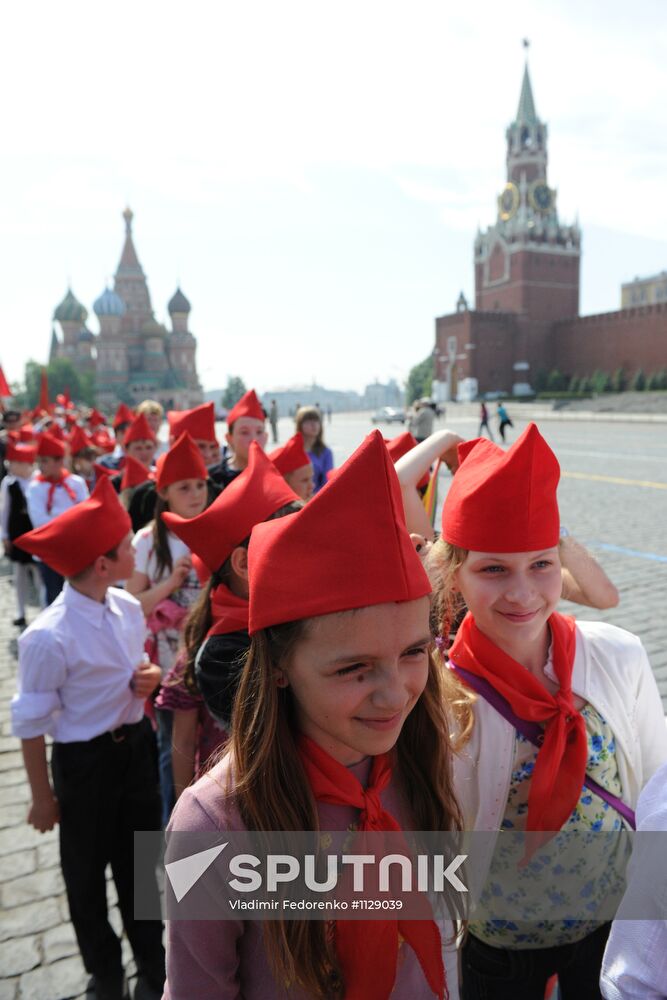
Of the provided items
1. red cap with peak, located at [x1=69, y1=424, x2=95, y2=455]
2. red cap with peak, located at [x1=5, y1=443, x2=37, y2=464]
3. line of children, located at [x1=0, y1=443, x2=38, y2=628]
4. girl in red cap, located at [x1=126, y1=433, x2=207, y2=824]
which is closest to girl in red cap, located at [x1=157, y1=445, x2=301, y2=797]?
girl in red cap, located at [x1=126, y1=433, x2=207, y2=824]

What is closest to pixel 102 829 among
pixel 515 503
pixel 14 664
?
pixel 515 503

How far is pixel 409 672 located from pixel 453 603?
2.72 ft

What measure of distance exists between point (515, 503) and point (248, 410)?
11.3ft

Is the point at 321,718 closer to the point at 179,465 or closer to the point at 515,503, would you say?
the point at 515,503

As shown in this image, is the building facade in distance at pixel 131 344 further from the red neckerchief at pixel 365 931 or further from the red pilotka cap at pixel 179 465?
the red neckerchief at pixel 365 931

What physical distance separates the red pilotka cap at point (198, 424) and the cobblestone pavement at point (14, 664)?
87.0 inches

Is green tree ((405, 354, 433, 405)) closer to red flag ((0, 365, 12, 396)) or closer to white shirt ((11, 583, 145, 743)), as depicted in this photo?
red flag ((0, 365, 12, 396))

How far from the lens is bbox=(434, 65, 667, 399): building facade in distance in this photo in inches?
2222

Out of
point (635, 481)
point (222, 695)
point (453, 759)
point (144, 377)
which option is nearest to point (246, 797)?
point (453, 759)

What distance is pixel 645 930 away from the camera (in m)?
0.96

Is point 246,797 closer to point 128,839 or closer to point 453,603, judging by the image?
point 453,603

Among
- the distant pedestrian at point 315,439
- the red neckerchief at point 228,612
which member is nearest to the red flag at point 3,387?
the distant pedestrian at point 315,439

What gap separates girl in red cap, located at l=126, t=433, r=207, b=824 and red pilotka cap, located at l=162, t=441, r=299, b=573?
885mm

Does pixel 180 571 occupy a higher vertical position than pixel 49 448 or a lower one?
lower
